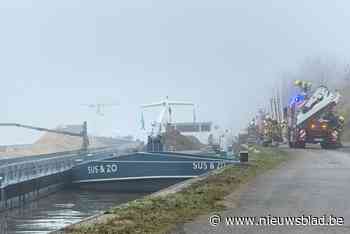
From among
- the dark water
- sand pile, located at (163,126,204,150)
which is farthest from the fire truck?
sand pile, located at (163,126,204,150)

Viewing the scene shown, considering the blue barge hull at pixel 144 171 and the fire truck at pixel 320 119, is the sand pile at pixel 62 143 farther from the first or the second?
the blue barge hull at pixel 144 171

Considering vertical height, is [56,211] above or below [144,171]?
below

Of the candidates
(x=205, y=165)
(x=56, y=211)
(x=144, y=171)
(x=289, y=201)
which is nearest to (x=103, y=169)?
(x=144, y=171)

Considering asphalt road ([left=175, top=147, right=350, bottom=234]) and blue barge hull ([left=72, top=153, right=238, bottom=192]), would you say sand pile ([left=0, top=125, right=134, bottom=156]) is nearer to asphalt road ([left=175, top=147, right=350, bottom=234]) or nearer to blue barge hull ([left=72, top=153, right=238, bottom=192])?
blue barge hull ([left=72, top=153, right=238, bottom=192])

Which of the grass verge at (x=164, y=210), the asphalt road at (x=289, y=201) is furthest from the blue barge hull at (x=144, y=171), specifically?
the grass verge at (x=164, y=210)

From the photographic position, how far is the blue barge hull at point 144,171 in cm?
4106

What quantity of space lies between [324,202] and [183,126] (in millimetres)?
113555

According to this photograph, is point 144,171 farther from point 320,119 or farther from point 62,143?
point 62,143

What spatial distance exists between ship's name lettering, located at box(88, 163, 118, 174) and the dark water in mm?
1449

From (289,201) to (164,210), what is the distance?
3446 millimetres

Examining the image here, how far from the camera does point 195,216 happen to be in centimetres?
1600

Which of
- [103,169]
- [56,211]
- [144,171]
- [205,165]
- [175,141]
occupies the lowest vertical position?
[56,211]

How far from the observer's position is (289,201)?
1795cm

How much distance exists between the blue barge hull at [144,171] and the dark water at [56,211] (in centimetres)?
115
